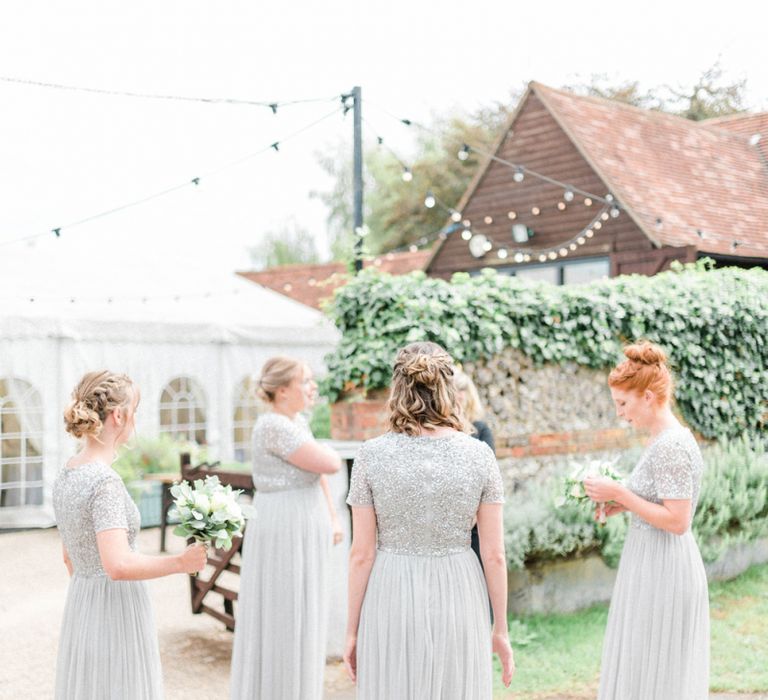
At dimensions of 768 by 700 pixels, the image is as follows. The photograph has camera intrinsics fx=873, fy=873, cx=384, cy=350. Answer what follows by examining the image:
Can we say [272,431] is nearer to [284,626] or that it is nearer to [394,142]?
[284,626]

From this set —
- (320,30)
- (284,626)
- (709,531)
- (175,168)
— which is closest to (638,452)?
(709,531)

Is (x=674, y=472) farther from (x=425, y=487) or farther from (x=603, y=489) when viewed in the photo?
(x=425, y=487)

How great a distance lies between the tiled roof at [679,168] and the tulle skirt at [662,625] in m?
6.88

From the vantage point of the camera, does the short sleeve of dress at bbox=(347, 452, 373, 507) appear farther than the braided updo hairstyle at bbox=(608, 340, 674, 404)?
No

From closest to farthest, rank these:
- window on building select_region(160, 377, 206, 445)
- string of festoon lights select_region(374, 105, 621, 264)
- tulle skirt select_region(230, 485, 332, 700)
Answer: tulle skirt select_region(230, 485, 332, 700) → window on building select_region(160, 377, 206, 445) → string of festoon lights select_region(374, 105, 621, 264)

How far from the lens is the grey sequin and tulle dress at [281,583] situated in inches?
172

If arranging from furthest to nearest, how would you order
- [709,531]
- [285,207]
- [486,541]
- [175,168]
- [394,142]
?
[285,207] < [394,142] < [175,168] < [709,531] < [486,541]

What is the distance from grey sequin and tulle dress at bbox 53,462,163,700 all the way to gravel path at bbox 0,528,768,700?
234 cm

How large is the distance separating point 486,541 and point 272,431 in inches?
68.7

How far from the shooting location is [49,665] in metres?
5.92

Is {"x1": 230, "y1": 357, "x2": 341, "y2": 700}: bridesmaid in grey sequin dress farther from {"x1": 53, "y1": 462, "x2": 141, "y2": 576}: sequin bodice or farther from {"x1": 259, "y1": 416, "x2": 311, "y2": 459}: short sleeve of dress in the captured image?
{"x1": 53, "y1": 462, "x2": 141, "y2": 576}: sequin bodice

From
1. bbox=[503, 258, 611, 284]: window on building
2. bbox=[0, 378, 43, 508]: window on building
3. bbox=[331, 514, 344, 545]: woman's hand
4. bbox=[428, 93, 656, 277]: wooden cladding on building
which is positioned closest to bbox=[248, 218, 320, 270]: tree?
bbox=[428, 93, 656, 277]: wooden cladding on building

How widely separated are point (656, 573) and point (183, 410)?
9.12 metres

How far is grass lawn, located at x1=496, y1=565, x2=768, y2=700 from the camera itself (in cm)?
520
